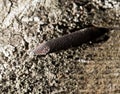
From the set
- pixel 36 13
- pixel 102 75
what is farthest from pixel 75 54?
pixel 36 13

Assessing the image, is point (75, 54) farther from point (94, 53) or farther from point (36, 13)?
point (36, 13)

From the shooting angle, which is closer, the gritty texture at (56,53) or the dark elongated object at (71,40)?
the gritty texture at (56,53)

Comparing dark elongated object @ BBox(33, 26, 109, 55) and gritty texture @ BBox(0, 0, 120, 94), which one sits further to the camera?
dark elongated object @ BBox(33, 26, 109, 55)
